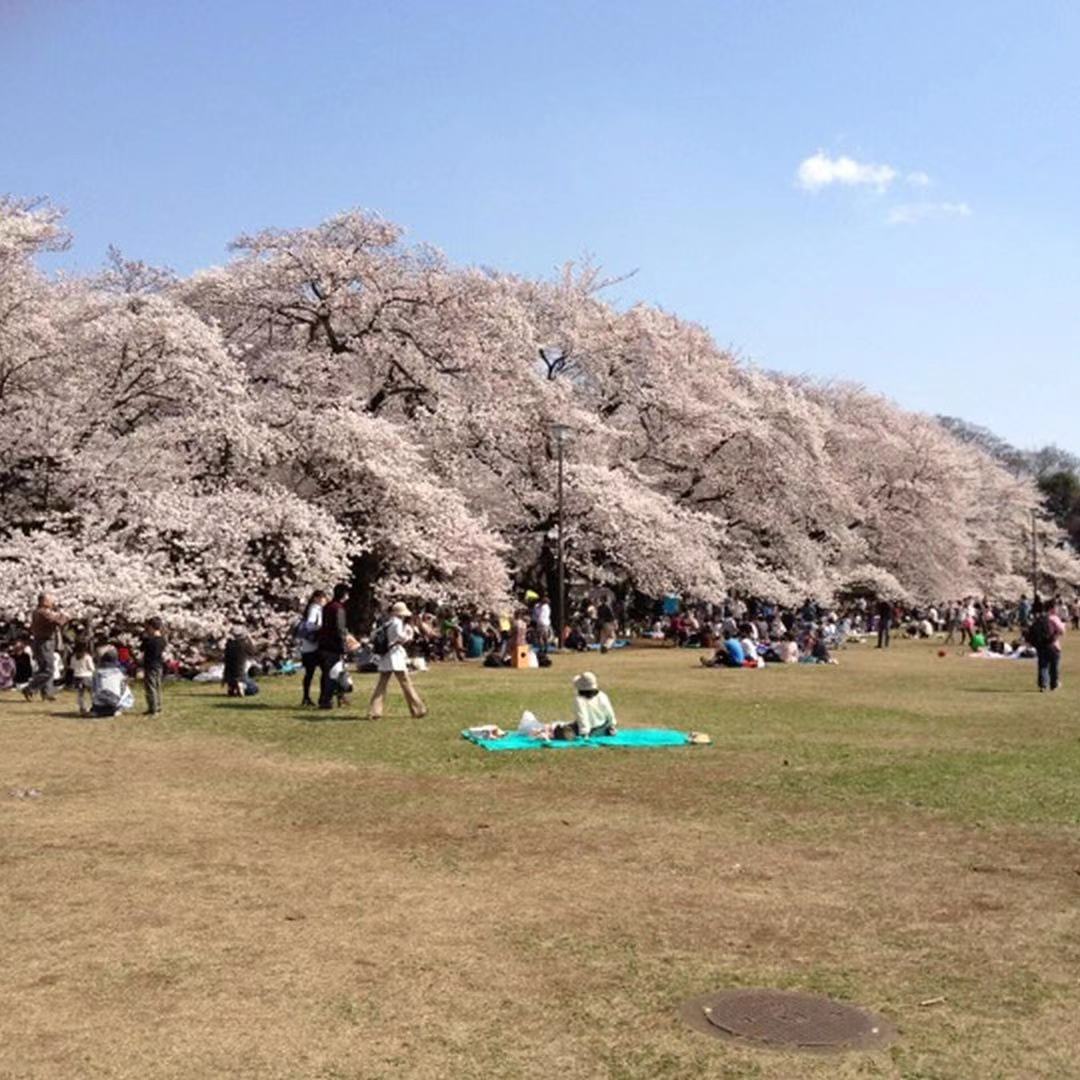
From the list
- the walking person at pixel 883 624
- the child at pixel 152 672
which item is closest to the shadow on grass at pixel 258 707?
the child at pixel 152 672

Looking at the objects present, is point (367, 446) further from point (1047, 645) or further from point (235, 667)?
point (1047, 645)

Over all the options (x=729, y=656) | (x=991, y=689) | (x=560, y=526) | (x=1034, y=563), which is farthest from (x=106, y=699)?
(x=1034, y=563)

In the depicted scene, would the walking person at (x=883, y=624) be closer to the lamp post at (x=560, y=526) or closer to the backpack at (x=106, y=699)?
the lamp post at (x=560, y=526)

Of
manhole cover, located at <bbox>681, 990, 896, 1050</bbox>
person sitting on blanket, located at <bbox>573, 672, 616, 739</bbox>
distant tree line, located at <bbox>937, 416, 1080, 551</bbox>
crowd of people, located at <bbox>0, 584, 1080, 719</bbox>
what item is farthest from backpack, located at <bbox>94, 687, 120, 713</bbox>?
distant tree line, located at <bbox>937, 416, 1080, 551</bbox>

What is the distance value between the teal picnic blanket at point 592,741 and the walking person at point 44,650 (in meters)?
8.41

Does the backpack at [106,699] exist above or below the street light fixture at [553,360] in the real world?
below

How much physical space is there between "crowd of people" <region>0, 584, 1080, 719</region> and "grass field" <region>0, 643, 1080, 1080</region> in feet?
9.13

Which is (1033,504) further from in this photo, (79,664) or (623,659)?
(79,664)

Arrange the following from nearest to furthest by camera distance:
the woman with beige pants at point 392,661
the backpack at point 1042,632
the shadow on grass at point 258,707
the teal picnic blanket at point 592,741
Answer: the teal picnic blanket at point 592,741 → the woman with beige pants at point 392,661 → the shadow on grass at point 258,707 → the backpack at point 1042,632

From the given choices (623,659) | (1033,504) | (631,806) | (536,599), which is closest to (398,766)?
(631,806)

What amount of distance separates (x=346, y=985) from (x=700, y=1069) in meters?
2.00

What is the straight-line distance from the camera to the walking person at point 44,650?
20.2 meters

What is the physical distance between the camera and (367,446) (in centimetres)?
2986

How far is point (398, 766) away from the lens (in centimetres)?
1346
